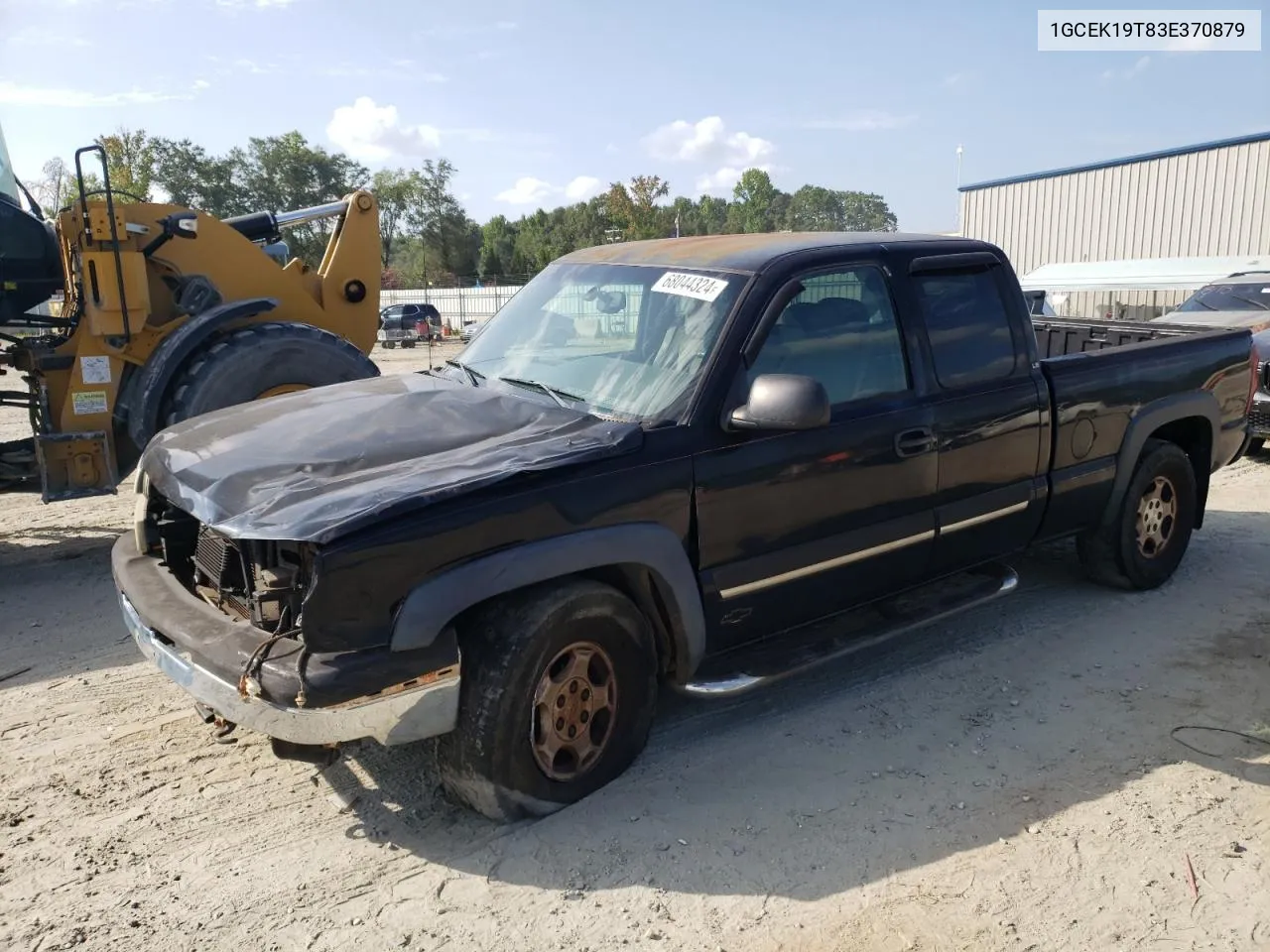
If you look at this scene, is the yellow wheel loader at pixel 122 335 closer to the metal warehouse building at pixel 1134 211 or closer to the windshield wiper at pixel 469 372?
the windshield wiper at pixel 469 372

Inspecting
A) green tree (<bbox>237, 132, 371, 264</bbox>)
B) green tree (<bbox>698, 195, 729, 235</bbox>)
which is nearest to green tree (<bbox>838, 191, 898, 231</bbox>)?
green tree (<bbox>698, 195, 729, 235</bbox>)

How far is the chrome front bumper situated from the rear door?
7.63 ft

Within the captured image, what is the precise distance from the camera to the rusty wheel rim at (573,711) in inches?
127

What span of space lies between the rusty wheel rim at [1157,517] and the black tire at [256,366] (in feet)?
15.0

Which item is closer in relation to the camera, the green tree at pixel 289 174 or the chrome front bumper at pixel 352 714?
the chrome front bumper at pixel 352 714

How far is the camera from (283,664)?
2.82 m

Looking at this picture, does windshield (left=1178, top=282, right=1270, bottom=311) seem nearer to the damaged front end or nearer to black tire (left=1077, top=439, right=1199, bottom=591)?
black tire (left=1077, top=439, right=1199, bottom=591)

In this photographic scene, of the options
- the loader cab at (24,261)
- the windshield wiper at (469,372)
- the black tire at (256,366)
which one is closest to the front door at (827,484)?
the windshield wiper at (469,372)

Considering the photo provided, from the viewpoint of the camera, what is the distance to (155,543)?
3.84 metres

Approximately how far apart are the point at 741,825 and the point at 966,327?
2.42 m

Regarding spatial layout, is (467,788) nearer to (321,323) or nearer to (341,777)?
(341,777)

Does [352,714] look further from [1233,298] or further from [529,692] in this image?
[1233,298]

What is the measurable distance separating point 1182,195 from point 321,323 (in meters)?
24.6

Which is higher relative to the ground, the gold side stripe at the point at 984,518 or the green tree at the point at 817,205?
the green tree at the point at 817,205
